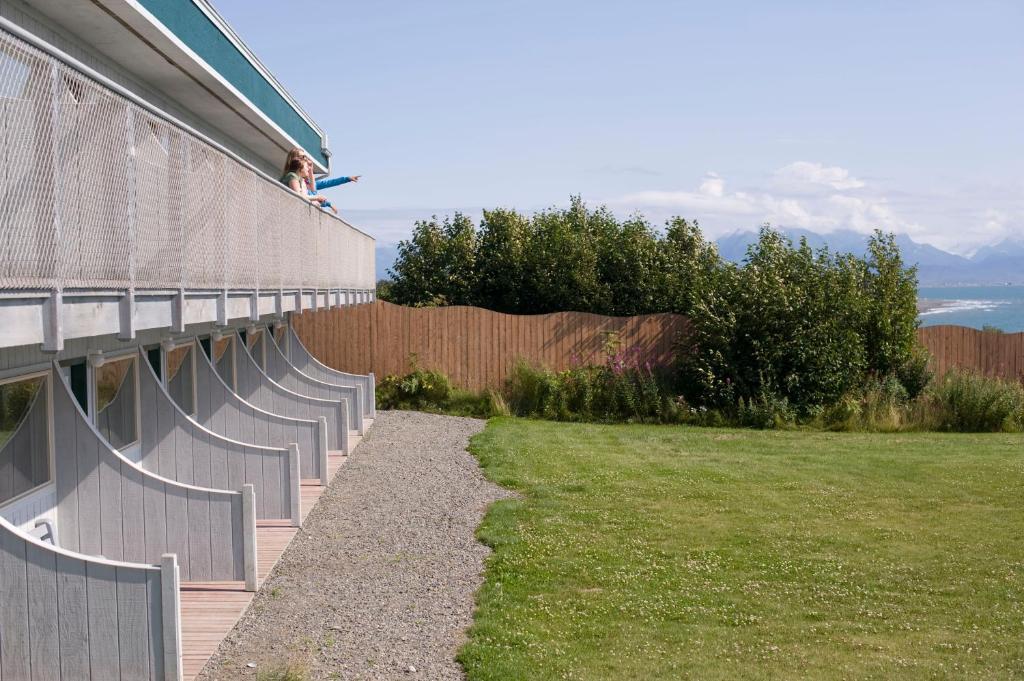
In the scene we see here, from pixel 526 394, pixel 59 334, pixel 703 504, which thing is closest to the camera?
pixel 59 334

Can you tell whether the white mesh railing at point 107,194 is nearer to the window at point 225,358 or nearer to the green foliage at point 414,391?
the window at point 225,358

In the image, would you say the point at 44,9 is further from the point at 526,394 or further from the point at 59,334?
the point at 526,394

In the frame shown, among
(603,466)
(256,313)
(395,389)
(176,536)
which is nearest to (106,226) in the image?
(176,536)

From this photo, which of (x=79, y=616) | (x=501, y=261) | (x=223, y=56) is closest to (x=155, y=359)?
(x=223, y=56)

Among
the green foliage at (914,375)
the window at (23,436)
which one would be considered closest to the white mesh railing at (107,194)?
the window at (23,436)

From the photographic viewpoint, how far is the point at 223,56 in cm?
1485

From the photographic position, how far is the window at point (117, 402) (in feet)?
31.1

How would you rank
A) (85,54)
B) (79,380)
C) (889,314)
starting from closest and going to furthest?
(79,380) → (85,54) → (889,314)

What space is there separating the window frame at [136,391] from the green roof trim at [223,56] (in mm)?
3732

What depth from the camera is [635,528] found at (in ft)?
40.5

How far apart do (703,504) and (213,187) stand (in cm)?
764

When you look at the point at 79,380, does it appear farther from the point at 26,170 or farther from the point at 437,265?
the point at 437,265

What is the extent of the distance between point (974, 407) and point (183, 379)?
55.0 ft

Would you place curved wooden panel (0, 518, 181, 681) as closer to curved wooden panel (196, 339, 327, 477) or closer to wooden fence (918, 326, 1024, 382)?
curved wooden panel (196, 339, 327, 477)
